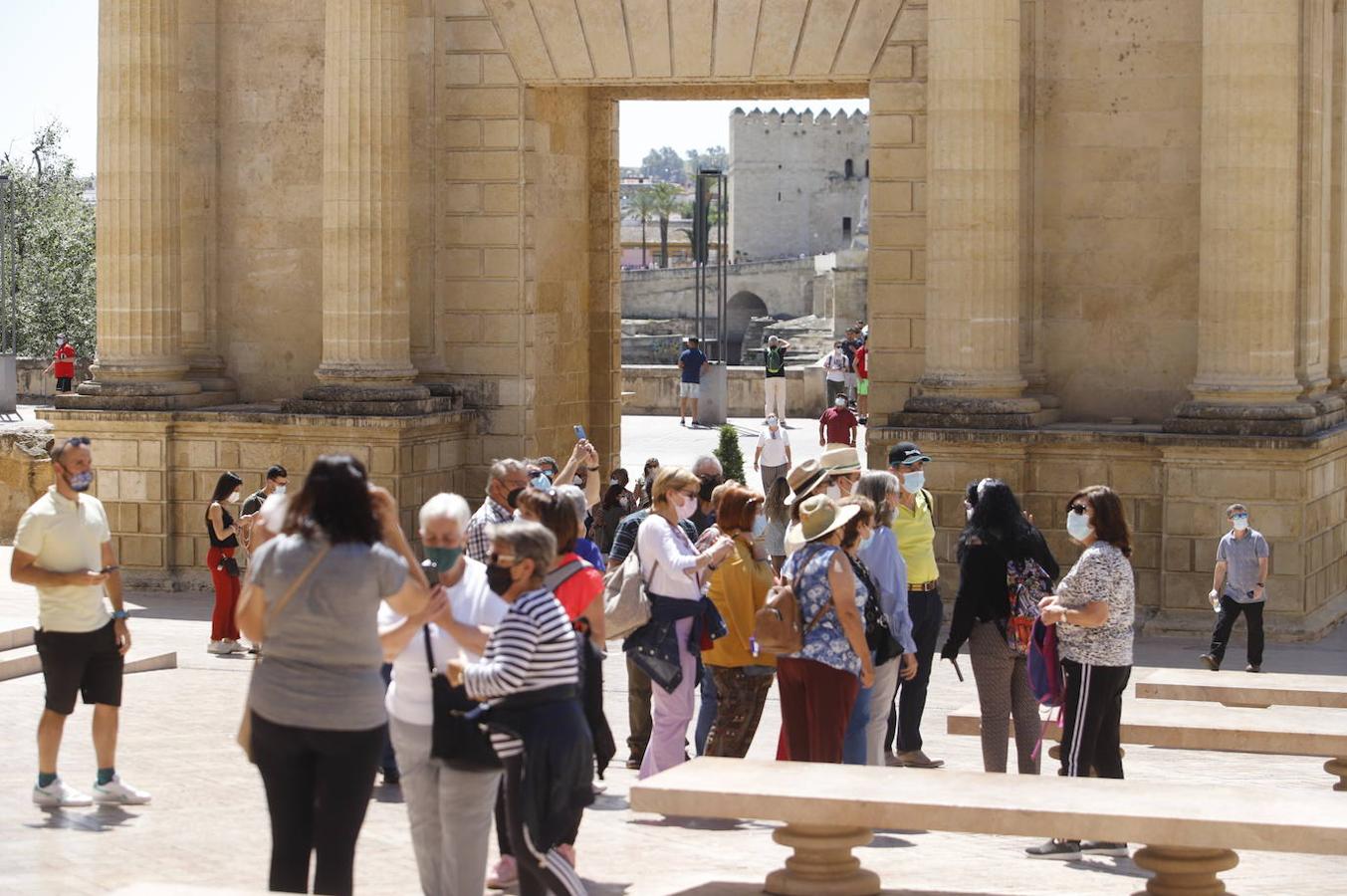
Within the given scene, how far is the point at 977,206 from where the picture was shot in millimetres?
17281

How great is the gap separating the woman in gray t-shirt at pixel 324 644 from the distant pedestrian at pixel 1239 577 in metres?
9.13

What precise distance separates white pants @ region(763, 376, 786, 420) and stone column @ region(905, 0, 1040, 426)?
1517 centimetres

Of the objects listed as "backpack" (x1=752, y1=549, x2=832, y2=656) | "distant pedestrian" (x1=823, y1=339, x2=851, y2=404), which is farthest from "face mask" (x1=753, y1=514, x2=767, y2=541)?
"distant pedestrian" (x1=823, y1=339, x2=851, y2=404)

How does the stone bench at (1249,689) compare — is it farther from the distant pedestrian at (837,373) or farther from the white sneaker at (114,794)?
the distant pedestrian at (837,373)

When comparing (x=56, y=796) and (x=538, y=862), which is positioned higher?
(x=538, y=862)

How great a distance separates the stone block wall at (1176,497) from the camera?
16406 millimetres

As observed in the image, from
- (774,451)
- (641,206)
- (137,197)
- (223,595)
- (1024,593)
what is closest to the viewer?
(1024,593)

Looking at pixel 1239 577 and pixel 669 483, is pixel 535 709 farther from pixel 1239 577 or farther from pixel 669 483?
pixel 1239 577

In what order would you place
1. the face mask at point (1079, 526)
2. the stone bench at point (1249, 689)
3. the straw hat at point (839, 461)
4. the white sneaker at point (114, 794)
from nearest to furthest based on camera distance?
1. the face mask at point (1079, 526)
2. the white sneaker at point (114, 794)
3. the straw hat at point (839, 461)
4. the stone bench at point (1249, 689)

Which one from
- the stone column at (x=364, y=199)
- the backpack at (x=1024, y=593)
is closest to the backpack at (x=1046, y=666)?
the backpack at (x=1024, y=593)

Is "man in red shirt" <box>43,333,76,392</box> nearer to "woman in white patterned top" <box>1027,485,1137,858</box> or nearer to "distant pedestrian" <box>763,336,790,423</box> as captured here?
"distant pedestrian" <box>763,336,790,423</box>

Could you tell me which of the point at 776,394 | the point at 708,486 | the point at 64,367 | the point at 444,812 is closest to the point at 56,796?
the point at 444,812

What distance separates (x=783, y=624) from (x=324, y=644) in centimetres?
288

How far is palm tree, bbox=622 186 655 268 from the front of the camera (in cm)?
12436
